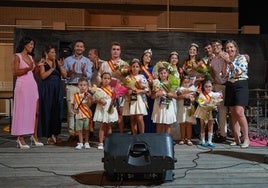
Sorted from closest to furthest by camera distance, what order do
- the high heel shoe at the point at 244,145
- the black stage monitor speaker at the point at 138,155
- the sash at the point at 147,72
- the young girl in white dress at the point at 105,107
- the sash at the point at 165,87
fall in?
the black stage monitor speaker at the point at 138,155, the young girl in white dress at the point at 105,107, the high heel shoe at the point at 244,145, the sash at the point at 165,87, the sash at the point at 147,72

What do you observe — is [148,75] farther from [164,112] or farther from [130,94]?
[164,112]

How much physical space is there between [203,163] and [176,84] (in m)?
1.63

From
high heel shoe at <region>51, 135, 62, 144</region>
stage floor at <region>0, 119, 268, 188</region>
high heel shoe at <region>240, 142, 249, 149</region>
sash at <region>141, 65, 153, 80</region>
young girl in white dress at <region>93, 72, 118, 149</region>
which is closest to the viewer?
stage floor at <region>0, 119, 268, 188</region>

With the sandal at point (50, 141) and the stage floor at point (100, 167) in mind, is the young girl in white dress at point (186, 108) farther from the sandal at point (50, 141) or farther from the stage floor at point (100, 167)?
the sandal at point (50, 141)

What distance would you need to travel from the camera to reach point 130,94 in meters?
5.70

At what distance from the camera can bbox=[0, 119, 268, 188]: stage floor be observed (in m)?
3.57

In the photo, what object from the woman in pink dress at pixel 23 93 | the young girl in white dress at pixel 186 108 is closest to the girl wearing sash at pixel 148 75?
the young girl in white dress at pixel 186 108

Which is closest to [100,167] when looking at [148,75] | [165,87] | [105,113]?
[105,113]

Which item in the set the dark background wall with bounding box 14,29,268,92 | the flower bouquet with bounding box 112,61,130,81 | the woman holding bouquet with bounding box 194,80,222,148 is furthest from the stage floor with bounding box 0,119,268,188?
the dark background wall with bounding box 14,29,268,92

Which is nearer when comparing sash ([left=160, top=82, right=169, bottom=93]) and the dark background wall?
sash ([left=160, top=82, right=169, bottom=93])

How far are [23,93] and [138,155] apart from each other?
8.99 feet

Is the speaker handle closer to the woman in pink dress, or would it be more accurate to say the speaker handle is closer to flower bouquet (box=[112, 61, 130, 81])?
flower bouquet (box=[112, 61, 130, 81])

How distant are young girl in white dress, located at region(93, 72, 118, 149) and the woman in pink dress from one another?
1.00 metres

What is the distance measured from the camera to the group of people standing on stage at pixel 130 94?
5574mm
